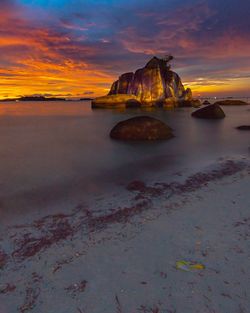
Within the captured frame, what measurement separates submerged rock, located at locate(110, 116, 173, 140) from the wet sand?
776 cm

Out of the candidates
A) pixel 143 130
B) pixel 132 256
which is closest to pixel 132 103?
pixel 143 130

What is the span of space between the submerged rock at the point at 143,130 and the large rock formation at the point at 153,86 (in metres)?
44.1

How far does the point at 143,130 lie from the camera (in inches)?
517

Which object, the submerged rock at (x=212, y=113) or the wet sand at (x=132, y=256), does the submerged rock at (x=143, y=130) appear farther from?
the submerged rock at (x=212, y=113)

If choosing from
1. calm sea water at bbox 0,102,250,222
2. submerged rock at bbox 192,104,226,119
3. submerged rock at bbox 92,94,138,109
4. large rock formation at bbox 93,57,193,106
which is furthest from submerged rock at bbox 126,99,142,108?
calm sea water at bbox 0,102,250,222

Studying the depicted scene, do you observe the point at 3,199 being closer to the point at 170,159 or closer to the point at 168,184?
the point at 168,184

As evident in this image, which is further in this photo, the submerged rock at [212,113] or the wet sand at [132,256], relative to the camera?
the submerged rock at [212,113]

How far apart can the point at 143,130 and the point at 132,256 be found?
1017 cm

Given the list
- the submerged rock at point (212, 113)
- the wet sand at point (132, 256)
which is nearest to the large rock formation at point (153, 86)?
the submerged rock at point (212, 113)

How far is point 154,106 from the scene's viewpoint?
6097 centimetres

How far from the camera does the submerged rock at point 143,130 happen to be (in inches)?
514

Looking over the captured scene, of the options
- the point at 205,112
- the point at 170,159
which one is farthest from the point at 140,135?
the point at 205,112

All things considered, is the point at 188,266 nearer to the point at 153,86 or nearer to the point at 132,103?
the point at 132,103

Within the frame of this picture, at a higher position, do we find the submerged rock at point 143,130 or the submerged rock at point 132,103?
the submerged rock at point 143,130
